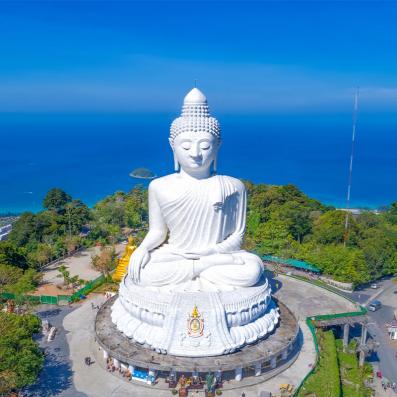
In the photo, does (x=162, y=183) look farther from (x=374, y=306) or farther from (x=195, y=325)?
(x=374, y=306)

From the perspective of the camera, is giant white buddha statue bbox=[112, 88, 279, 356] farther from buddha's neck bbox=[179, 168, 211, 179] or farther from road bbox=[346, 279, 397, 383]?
road bbox=[346, 279, 397, 383]

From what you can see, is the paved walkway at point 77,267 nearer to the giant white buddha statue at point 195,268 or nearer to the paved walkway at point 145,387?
the paved walkway at point 145,387

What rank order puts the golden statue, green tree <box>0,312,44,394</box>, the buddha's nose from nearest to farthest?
green tree <box>0,312,44,394</box> → the buddha's nose → the golden statue

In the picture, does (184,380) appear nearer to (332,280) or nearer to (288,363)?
(288,363)

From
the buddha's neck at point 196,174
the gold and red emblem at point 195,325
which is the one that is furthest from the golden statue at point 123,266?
the gold and red emblem at point 195,325

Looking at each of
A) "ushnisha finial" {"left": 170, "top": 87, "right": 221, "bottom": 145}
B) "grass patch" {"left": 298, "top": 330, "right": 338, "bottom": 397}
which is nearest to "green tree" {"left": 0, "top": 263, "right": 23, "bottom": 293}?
"ushnisha finial" {"left": 170, "top": 87, "right": 221, "bottom": 145}

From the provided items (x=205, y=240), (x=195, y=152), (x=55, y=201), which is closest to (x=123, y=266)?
(x=205, y=240)

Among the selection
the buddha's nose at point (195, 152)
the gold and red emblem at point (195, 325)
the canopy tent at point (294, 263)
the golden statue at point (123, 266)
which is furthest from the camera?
the canopy tent at point (294, 263)
